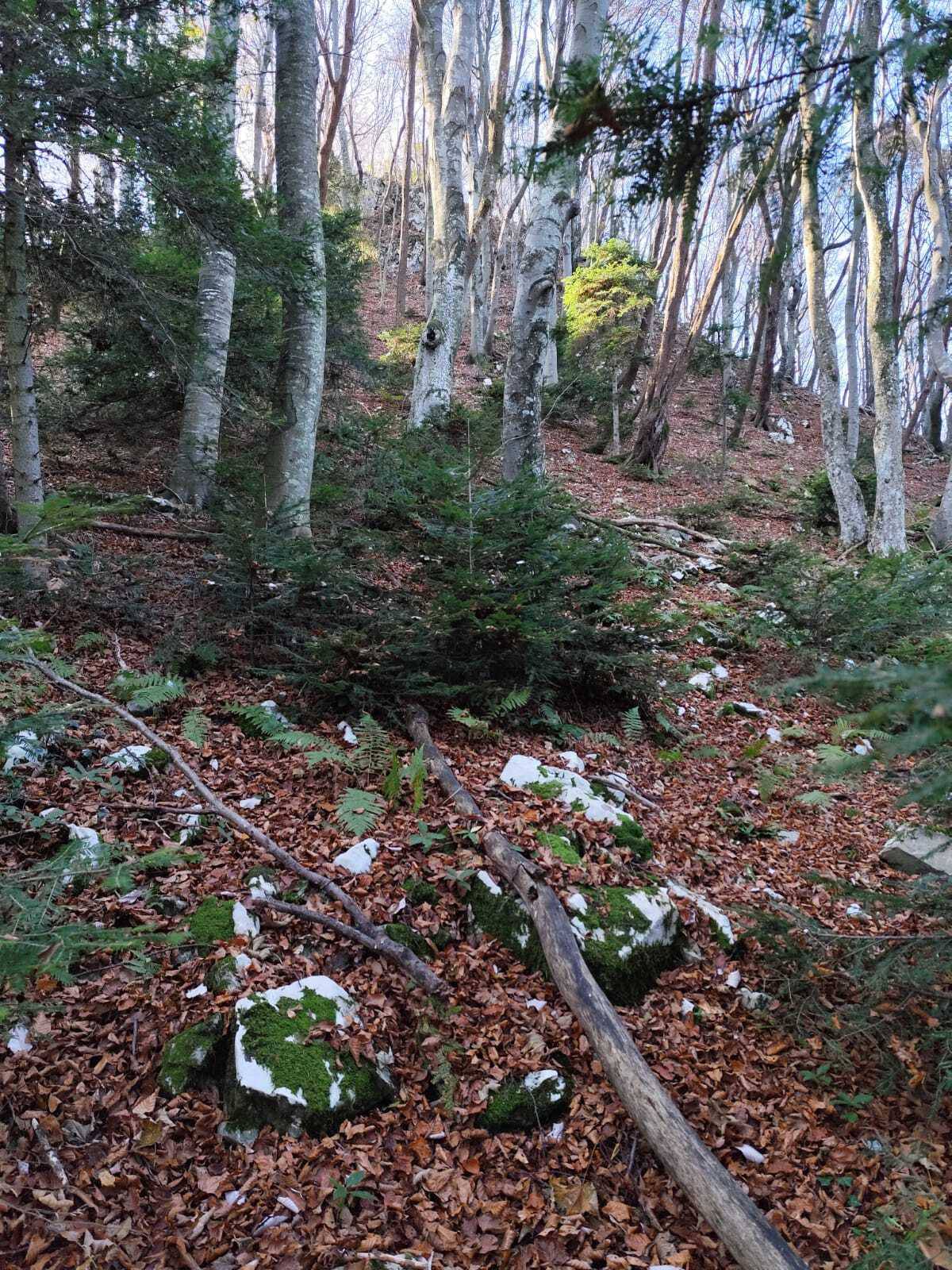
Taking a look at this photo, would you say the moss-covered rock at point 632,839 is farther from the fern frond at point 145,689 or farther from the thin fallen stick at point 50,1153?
the fern frond at point 145,689

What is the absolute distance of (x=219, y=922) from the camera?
3049 millimetres

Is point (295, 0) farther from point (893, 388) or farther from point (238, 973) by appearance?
point (893, 388)

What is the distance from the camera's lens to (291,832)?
12.3 feet

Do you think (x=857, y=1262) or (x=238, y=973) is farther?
(x=238, y=973)

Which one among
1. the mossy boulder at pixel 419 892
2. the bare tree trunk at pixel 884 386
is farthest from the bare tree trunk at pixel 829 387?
the mossy boulder at pixel 419 892

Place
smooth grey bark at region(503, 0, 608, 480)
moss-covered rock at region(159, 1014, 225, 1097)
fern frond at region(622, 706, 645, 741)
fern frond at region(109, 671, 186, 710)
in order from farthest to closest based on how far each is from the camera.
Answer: smooth grey bark at region(503, 0, 608, 480) < fern frond at region(622, 706, 645, 741) < fern frond at region(109, 671, 186, 710) < moss-covered rock at region(159, 1014, 225, 1097)

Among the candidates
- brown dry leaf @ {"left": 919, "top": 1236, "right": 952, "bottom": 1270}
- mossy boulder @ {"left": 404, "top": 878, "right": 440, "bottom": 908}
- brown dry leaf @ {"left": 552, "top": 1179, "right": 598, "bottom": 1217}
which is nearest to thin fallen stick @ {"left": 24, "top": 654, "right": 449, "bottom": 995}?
mossy boulder @ {"left": 404, "top": 878, "right": 440, "bottom": 908}

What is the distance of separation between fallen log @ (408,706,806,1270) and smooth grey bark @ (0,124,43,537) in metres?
4.35

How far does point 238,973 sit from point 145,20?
21.6 ft

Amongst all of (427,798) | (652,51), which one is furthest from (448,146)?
(427,798)

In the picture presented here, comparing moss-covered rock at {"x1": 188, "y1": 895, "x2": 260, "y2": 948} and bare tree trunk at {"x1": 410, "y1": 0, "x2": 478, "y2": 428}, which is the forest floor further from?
bare tree trunk at {"x1": 410, "y1": 0, "x2": 478, "y2": 428}

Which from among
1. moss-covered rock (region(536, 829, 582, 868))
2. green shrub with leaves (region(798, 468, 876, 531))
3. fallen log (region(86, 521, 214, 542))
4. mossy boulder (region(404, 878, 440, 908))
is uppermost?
green shrub with leaves (region(798, 468, 876, 531))

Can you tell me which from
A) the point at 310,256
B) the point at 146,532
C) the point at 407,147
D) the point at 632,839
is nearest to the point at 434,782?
the point at 632,839

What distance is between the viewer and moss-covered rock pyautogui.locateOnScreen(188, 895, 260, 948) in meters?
2.98
